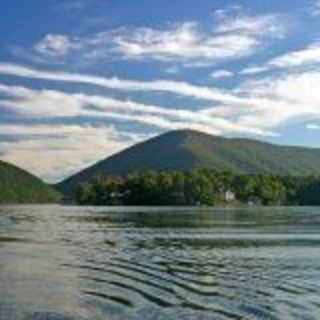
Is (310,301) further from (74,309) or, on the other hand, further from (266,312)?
(74,309)

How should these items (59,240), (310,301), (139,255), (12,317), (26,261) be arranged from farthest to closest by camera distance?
(59,240) → (139,255) → (26,261) → (310,301) → (12,317)

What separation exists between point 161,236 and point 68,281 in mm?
50893

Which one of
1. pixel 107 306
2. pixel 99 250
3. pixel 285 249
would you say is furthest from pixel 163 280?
pixel 285 249

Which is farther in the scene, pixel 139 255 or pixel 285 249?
pixel 285 249

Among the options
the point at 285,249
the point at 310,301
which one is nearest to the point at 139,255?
the point at 285,249

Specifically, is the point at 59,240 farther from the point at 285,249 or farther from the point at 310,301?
the point at 310,301

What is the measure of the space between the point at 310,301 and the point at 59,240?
52092 mm

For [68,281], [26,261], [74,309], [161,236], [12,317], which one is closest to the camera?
[12,317]

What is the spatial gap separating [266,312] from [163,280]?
1314 centimetres

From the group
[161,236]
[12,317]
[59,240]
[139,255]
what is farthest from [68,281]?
[161,236]

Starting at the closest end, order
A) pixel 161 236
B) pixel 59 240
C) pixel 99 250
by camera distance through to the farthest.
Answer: pixel 99 250
pixel 59 240
pixel 161 236

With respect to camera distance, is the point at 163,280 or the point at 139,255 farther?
the point at 139,255

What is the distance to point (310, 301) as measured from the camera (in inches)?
1736

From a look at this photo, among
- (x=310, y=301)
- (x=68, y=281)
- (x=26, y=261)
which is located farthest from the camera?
(x=26, y=261)
